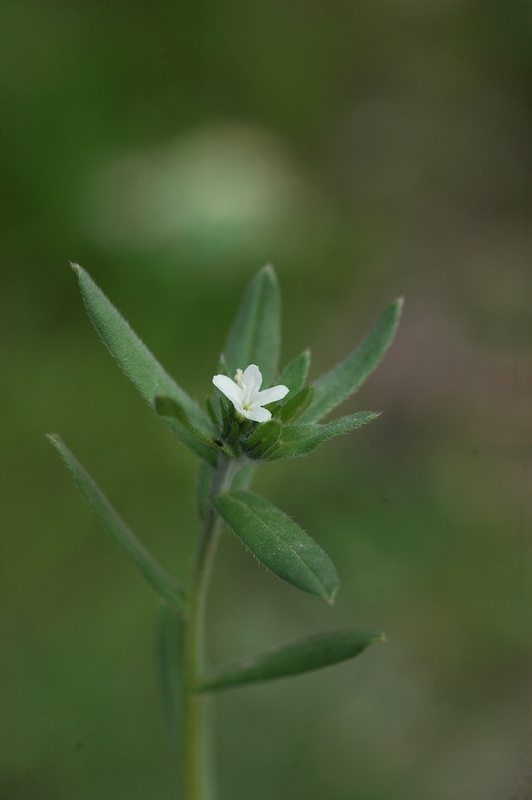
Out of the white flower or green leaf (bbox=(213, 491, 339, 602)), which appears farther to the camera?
the white flower

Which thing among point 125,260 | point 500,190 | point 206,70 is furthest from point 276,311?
point 500,190

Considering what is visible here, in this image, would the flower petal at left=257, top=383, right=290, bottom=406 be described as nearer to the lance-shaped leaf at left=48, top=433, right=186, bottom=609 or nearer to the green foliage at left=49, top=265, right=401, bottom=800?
the green foliage at left=49, top=265, right=401, bottom=800

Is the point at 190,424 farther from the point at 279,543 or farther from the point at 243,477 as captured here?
the point at 243,477

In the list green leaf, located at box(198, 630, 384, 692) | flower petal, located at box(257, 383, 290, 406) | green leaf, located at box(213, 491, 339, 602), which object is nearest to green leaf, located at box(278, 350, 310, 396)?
flower petal, located at box(257, 383, 290, 406)

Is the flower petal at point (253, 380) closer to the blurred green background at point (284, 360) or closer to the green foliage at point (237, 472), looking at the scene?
the green foliage at point (237, 472)

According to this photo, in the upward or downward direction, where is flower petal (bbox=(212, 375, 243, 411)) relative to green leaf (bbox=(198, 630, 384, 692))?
upward

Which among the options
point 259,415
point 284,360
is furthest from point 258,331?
point 284,360

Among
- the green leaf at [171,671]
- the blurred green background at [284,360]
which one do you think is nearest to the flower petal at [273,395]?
the green leaf at [171,671]

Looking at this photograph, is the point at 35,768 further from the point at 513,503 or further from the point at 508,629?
the point at 513,503

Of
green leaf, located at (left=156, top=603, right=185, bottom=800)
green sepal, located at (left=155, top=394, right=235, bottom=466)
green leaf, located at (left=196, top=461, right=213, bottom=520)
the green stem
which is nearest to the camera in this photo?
green sepal, located at (left=155, top=394, right=235, bottom=466)
